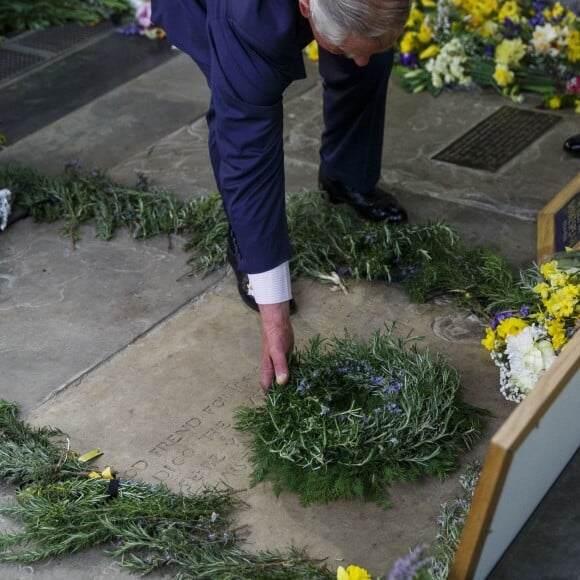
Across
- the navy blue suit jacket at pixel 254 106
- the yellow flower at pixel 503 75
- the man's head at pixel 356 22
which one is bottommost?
the yellow flower at pixel 503 75

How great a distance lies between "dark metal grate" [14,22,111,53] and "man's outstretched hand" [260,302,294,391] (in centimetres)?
352

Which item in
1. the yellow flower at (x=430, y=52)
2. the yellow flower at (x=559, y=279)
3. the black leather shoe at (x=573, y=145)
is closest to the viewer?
the yellow flower at (x=559, y=279)

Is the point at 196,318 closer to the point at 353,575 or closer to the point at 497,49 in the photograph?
the point at 353,575

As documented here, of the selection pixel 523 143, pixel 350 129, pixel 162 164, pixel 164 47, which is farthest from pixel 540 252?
pixel 164 47

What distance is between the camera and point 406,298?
11.9ft

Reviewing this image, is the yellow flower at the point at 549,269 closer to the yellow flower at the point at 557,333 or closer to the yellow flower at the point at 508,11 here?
the yellow flower at the point at 557,333

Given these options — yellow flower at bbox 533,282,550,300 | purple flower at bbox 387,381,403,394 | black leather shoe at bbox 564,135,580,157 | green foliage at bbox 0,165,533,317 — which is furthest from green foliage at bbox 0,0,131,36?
purple flower at bbox 387,381,403,394

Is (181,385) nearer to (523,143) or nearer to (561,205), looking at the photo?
(561,205)

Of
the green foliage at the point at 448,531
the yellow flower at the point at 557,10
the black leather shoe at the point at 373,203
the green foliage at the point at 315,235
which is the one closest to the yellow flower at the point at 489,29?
the yellow flower at the point at 557,10

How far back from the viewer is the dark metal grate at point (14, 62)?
5.55m

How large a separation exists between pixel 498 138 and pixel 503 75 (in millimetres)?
486

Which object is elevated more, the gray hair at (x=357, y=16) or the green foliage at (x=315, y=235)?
the gray hair at (x=357, y=16)

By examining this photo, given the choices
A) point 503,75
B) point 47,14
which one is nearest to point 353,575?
point 503,75

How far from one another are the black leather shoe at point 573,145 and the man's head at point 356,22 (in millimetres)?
2218
